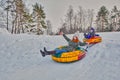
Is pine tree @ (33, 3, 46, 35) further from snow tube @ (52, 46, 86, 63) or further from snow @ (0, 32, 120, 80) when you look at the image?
snow tube @ (52, 46, 86, 63)

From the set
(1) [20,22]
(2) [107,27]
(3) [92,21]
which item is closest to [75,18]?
(3) [92,21]

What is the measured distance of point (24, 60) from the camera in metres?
12.4

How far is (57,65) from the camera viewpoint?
10.8 meters

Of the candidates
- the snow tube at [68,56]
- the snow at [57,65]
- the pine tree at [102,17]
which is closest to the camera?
the snow at [57,65]

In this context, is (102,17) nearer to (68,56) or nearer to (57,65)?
(68,56)

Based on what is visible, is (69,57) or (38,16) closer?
(69,57)

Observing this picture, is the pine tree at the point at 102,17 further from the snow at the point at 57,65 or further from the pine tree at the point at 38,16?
the snow at the point at 57,65

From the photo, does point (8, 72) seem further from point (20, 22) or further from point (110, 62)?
point (20, 22)

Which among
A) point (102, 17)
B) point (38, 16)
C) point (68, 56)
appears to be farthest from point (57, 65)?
point (102, 17)

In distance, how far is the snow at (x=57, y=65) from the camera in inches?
366

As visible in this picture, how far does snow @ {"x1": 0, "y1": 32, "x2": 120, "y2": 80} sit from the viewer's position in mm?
9297

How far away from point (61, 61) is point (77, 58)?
0.90 m

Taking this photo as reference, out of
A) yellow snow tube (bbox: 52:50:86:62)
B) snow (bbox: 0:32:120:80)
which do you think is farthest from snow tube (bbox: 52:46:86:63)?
snow (bbox: 0:32:120:80)

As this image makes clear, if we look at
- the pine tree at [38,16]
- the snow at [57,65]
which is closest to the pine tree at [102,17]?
the pine tree at [38,16]
